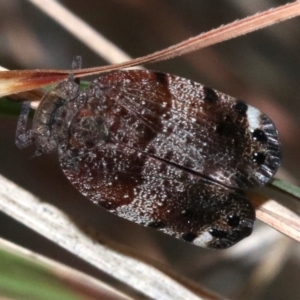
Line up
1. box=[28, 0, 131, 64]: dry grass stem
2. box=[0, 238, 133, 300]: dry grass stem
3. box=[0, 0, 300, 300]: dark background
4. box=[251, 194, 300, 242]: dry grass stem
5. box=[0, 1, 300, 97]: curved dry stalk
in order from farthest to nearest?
box=[0, 0, 300, 300]: dark background
box=[28, 0, 131, 64]: dry grass stem
box=[0, 238, 133, 300]: dry grass stem
box=[251, 194, 300, 242]: dry grass stem
box=[0, 1, 300, 97]: curved dry stalk

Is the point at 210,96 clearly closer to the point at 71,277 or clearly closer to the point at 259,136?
the point at 259,136

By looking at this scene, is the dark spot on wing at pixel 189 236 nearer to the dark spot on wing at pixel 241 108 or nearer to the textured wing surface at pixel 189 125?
the textured wing surface at pixel 189 125

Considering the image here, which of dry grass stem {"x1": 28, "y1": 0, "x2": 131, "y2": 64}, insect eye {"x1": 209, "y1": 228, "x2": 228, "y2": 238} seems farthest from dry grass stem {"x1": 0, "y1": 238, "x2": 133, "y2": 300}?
dry grass stem {"x1": 28, "y1": 0, "x2": 131, "y2": 64}

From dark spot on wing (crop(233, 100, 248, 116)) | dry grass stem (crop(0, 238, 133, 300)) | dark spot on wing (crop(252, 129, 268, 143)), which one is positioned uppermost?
dark spot on wing (crop(233, 100, 248, 116))

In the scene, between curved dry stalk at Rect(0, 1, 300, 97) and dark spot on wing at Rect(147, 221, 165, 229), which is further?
dark spot on wing at Rect(147, 221, 165, 229)

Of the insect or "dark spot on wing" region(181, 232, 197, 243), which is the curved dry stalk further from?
"dark spot on wing" region(181, 232, 197, 243)
